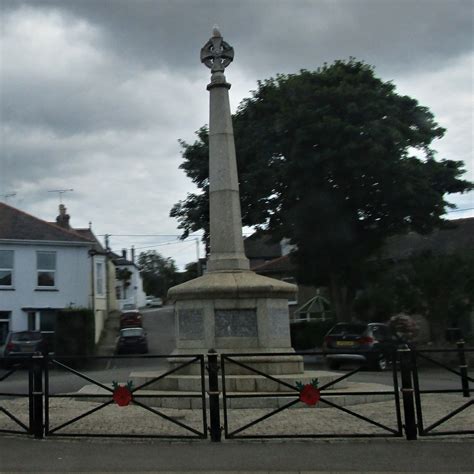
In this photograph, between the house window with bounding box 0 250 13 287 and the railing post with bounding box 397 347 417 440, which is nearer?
the railing post with bounding box 397 347 417 440

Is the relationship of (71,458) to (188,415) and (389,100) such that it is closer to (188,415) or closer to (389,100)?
(188,415)

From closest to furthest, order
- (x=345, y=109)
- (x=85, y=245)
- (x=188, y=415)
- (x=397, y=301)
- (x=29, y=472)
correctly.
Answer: (x=29, y=472) < (x=188, y=415) < (x=397, y=301) < (x=345, y=109) < (x=85, y=245)

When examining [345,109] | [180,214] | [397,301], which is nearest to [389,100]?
[345,109]

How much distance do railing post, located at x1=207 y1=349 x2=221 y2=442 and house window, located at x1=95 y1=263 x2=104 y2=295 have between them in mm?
34069

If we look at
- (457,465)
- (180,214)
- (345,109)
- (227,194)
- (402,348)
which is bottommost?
(457,465)

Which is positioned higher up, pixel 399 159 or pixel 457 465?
pixel 399 159

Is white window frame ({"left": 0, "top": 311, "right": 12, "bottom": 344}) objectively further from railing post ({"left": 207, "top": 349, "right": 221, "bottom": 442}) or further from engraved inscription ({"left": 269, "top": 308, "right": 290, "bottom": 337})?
railing post ({"left": 207, "top": 349, "right": 221, "bottom": 442})

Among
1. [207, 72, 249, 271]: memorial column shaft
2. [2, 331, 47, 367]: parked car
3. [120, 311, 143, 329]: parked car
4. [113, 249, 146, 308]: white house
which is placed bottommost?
[2, 331, 47, 367]: parked car

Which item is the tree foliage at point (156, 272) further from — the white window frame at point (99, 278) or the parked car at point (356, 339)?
the parked car at point (356, 339)

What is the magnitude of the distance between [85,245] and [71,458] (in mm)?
29511

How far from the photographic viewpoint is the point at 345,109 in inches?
1046

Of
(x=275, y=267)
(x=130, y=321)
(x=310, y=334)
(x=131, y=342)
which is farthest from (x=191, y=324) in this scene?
(x=275, y=267)

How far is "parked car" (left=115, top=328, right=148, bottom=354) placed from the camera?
3406cm

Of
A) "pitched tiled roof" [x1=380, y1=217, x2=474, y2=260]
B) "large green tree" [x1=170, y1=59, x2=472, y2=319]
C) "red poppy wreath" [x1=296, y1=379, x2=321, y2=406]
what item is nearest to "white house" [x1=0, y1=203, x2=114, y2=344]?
"large green tree" [x1=170, y1=59, x2=472, y2=319]
